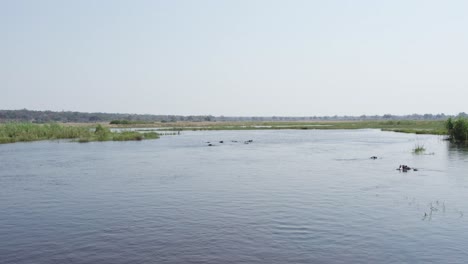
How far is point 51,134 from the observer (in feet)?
271

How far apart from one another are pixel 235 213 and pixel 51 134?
69424 mm

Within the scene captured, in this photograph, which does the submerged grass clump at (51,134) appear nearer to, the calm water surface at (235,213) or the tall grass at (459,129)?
the calm water surface at (235,213)

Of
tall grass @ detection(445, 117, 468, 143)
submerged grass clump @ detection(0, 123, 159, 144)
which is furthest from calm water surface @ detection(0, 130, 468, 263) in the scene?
submerged grass clump @ detection(0, 123, 159, 144)

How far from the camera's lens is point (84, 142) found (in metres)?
73.8

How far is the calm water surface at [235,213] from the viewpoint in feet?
53.8

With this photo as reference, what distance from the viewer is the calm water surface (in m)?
16.4

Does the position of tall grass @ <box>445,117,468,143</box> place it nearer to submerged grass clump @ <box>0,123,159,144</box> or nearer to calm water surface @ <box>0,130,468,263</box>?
calm water surface @ <box>0,130,468,263</box>

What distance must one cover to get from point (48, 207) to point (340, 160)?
97.9 feet

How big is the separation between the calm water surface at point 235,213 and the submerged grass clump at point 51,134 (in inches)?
1434

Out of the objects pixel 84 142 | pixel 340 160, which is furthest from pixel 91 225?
pixel 84 142

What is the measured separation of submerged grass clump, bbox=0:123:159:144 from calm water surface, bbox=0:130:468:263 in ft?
119

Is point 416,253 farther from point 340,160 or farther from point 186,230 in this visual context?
point 340,160

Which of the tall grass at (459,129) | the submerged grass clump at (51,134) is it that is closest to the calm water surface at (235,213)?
the tall grass at (459,129)

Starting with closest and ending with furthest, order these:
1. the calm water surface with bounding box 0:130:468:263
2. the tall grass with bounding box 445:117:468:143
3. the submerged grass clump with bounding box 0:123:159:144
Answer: the calm water surface with bounding box 0:130:468:263
the tall grass with bounding box 445:117:468:143
the submerged grass clump with bounding box 0:123:159:144
